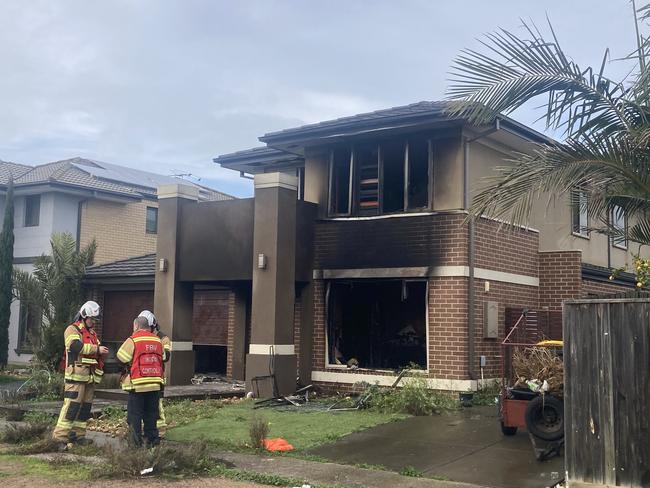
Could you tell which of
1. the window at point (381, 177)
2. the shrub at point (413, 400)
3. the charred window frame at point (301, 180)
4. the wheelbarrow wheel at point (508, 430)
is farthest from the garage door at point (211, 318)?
the wheelbarrow wheel at point (508, 430)

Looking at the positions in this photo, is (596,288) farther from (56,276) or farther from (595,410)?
(56,276)

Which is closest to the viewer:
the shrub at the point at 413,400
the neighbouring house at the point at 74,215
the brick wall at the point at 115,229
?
the shrub at the point at 413,400

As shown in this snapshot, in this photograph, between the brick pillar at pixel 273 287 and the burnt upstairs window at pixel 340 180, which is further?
the burnt upstairs window at pixel 340 180

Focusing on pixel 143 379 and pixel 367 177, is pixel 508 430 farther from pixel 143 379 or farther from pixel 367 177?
pixel 367 177

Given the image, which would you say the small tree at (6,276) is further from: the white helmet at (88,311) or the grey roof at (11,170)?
the white helmet at (88,311)

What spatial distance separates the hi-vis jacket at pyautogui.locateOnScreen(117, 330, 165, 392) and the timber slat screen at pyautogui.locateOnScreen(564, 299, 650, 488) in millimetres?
4844

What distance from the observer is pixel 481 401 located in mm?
13172

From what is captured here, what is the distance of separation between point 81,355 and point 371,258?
631 centimetres

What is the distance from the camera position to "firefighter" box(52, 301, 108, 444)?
965 cm

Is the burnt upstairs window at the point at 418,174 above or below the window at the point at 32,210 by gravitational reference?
below

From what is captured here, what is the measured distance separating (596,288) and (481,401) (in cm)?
550

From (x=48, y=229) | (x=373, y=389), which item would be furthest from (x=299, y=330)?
(x=48, y=229)

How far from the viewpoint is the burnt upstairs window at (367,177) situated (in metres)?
14.9

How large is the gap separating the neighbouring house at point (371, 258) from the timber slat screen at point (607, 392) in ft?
20.9
